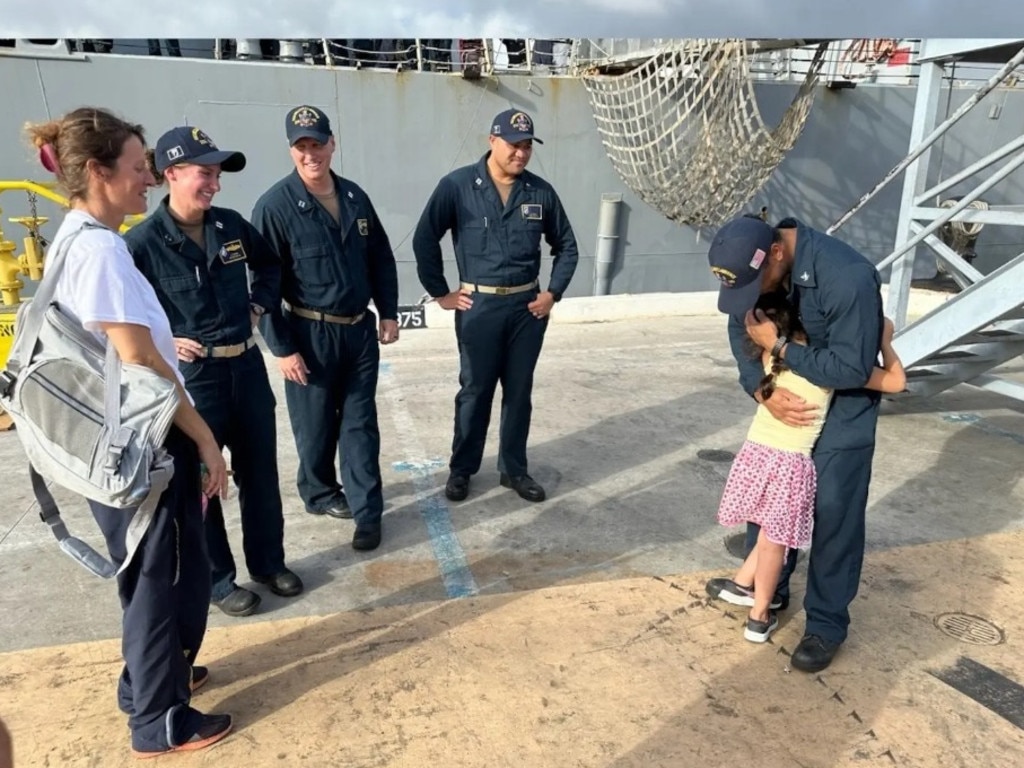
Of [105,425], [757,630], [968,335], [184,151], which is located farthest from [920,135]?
[105,425]

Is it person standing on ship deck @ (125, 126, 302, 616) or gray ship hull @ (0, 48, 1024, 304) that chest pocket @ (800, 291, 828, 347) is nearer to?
person standing on ship deck @ (125, 126, 302, 616)

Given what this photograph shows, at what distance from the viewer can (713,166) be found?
27.3 feet

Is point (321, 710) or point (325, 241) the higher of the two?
point (325, 241)

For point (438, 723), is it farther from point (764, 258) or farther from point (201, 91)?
point (201, 91)

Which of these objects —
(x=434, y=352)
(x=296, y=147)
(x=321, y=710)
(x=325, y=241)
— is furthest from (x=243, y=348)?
(x=434, y=352)

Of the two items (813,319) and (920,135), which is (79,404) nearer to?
(813,319)

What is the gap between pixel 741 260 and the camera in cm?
221

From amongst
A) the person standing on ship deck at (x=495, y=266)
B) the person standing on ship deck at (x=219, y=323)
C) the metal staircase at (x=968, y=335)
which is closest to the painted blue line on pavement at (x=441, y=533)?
the person standing on ship deck at (x=495, y=266)

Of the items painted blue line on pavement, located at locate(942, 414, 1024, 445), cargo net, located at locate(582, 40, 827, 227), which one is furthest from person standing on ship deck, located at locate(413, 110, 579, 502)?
cargo net, located at locate(582, 40, 827, 227)

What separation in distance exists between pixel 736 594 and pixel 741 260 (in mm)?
1435

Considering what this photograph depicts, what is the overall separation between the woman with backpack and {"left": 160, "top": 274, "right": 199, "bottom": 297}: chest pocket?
0.53 metres

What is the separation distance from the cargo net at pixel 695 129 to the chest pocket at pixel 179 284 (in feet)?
20.2

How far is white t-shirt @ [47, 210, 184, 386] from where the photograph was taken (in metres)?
1.79

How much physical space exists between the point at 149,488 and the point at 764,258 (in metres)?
1.85
